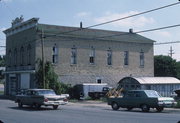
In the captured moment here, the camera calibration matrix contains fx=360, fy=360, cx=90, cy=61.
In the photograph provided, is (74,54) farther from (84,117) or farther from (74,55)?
(84,117)

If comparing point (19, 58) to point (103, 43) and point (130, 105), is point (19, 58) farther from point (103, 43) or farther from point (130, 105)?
point (130, 105)

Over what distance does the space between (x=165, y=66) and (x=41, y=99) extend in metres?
53.4

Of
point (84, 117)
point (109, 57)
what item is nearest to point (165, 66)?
point (109, 57)

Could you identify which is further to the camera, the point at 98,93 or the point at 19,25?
the point at 19,25

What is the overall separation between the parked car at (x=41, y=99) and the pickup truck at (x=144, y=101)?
4421 mm

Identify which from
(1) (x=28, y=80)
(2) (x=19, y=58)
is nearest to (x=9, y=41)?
(2) (x=19, y=58)

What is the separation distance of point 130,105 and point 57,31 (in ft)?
76.3

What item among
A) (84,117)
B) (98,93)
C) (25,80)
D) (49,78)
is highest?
(49,78)

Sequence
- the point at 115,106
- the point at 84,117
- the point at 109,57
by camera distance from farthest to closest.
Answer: the point at 109,57 → the point at 115,106 → the point at 84,117

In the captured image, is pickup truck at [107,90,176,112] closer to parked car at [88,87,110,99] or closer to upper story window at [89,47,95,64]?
parked car at [88,87,110,99]

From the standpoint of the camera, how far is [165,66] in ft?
252

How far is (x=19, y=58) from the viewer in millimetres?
52031

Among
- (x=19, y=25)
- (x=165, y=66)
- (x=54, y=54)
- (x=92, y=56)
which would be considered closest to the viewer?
(x=54, y=54)

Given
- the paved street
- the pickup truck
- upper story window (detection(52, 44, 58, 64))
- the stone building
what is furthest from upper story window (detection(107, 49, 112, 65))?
the paved street
